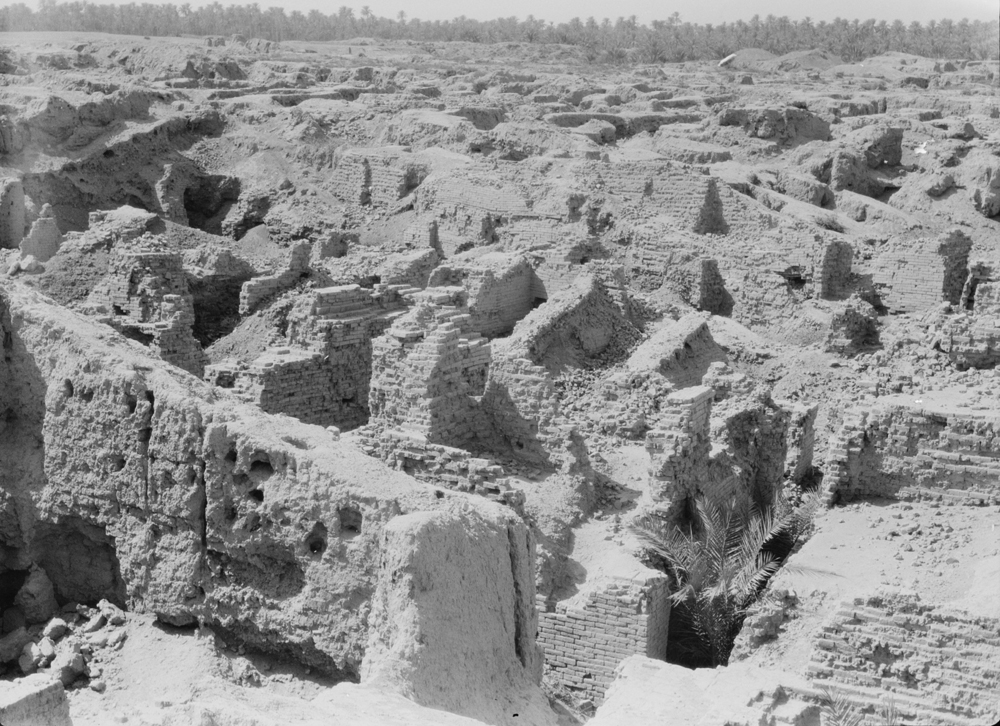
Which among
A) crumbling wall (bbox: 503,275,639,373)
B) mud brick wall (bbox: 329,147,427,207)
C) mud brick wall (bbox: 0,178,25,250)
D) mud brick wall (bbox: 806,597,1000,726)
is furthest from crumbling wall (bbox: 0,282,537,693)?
mud brick wall (bbox: 329,147,427,207)

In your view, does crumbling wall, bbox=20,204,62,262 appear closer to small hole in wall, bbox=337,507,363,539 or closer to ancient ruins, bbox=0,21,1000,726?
ancient ruins, bbox=0,21,1000,726

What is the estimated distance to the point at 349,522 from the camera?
732 centimetres

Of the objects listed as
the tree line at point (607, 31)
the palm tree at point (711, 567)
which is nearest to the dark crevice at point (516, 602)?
the palm tree at point (711, 567)

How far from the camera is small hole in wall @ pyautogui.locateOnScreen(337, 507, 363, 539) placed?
23.9 ft

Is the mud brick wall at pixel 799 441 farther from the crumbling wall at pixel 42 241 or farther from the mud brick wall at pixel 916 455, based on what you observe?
the crumbling wall at pixel 42 241

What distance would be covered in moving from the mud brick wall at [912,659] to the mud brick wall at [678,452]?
2829 mm

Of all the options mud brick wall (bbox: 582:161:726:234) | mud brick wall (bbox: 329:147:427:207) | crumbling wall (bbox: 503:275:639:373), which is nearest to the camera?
crumbling wall (bbox: 503:275:639:373)

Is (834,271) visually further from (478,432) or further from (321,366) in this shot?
(478,432)

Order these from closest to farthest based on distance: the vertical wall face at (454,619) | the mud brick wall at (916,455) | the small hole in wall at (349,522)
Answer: the vertical wall face at (454,619), the small hole in wall at (349,522), the mud brick wall at (916,455)

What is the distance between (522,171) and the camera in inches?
933

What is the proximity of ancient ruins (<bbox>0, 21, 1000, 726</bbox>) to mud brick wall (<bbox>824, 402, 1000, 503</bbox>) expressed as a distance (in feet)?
0.08

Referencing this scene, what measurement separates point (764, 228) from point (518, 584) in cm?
1495

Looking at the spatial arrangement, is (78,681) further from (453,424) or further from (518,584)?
(453,424)

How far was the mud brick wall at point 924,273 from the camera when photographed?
1933 cm
